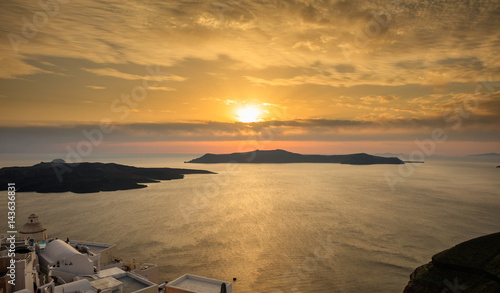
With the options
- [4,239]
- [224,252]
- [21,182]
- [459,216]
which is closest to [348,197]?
[459,216]

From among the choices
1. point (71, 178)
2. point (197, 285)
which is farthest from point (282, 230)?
point (71, 178)

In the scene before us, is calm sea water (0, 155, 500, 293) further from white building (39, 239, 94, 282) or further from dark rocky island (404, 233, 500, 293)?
white building (39, 239, 94, 282)

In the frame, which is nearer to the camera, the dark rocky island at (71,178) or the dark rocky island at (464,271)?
the dark rocky island at (464,271)

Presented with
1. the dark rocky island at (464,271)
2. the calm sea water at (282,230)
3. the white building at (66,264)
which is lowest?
the calm sea water at (282,230)

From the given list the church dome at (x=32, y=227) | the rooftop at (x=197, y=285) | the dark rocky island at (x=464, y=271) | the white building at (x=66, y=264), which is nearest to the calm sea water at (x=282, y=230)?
the dark rocky island at (x=464, y=271)

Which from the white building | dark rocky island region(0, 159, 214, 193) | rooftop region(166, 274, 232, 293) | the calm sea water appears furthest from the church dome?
dark rocky island region(0, 159, 214, 193)

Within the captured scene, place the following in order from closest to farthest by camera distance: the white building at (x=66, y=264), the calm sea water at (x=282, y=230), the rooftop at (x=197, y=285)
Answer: the rooftop at (x=197, y=285) → the white building at (x=66, y=264) → the calm sea water at (x=282, y=230)

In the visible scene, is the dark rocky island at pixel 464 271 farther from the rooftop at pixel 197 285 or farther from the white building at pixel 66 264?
the white building at pixel 66 264
